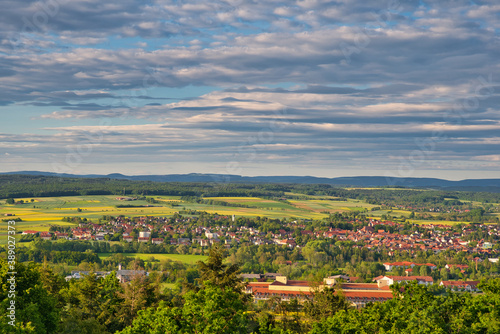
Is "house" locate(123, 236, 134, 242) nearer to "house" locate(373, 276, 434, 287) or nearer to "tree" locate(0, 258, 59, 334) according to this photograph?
"house" locate(373, 276, 434, 287)

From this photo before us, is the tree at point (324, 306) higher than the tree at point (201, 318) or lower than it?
lower

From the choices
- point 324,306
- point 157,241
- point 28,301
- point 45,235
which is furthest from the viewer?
point 157,241

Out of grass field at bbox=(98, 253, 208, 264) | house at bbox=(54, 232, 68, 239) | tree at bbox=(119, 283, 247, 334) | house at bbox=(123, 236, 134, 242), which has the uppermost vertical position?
tree at bbox=(119, 283, 247, 334)

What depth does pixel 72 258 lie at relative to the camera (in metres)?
134

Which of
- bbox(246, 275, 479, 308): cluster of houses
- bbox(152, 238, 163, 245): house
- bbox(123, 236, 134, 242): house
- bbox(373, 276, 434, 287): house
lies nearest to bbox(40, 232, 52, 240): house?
bbox(123, 236, 134, 242): house

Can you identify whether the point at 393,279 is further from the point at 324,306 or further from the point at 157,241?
the point at 157,241

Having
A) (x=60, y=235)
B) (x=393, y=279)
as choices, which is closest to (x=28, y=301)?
(x=393, y=279)

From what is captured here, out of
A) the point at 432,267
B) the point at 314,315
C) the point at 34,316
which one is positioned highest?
the point at 34,316

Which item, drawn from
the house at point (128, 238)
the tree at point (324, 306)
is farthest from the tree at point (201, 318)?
the house at point (128, 238)

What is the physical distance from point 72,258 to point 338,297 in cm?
10087

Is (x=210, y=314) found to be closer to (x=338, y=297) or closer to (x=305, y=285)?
(x=338, y=297)

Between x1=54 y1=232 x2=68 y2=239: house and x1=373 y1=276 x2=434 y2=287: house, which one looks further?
x1=54 y1=232 x2=68 y2=239: house

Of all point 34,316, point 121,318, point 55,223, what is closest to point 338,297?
point 121,318

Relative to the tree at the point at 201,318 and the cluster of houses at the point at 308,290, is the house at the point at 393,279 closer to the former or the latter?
the cluster of houses at the point at 308,290
